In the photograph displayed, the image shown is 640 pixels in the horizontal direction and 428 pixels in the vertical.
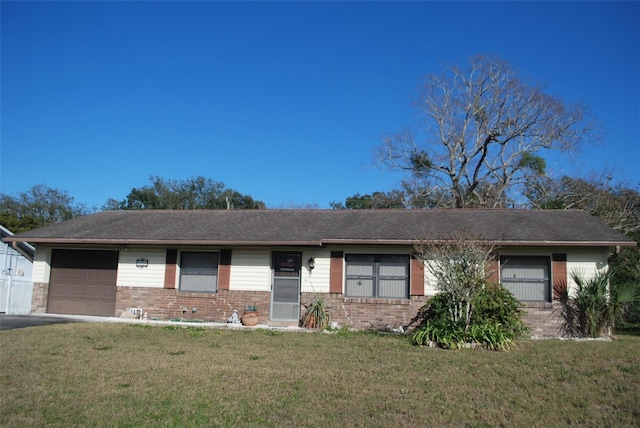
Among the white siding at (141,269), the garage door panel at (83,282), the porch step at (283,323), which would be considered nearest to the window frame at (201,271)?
the white siding at (141,269)

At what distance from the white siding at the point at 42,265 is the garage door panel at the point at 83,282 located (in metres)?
0.15

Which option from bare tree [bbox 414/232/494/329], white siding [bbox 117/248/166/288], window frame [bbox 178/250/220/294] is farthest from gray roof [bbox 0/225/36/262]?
bare tree [bbox 414/232/494/329]

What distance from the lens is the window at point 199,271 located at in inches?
622

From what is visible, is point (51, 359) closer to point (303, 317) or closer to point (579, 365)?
point (303, 317)

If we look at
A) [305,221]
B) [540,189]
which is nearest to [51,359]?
[305,221]

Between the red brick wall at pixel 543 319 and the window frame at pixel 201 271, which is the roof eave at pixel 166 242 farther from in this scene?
the red brick wall at pixel 543 319

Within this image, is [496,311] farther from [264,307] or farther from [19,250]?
[19,250]

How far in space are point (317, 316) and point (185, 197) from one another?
116ft

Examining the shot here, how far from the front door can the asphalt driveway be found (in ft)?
19.1

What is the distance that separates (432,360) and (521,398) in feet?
8.51

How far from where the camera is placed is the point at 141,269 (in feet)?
52.6

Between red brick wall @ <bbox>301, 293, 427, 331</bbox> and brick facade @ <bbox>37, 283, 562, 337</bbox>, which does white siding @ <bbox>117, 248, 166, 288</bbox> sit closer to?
brick facade @ <bbox>37, 283, 562, 337</bbox>

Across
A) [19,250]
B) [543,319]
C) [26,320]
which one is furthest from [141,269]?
[543,319]

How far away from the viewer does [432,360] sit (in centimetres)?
938
